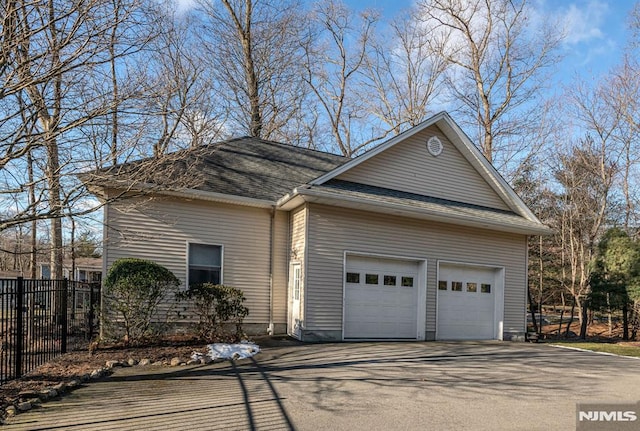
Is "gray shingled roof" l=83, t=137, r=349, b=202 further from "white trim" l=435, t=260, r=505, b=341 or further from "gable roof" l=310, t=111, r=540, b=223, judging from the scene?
"white trim" l=435, t=260, r=505, b=341

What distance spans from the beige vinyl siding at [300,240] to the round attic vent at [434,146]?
4.51 metres

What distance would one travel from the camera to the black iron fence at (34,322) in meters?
6.10

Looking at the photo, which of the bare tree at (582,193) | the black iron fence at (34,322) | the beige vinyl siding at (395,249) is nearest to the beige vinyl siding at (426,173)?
the beige vinyl siding at (395,249)

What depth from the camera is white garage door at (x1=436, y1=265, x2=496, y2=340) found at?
12.5 m

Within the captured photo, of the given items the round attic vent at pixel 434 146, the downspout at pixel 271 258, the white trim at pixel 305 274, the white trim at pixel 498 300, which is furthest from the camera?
the white trim at pixel 498 300

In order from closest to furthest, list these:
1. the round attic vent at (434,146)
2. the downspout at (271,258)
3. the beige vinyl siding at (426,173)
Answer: the downspout at (271,258)
the beige vinyl siding at (426,173)
the round attic vent at (434,146)

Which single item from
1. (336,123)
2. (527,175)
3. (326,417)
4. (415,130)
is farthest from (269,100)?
(326,417)

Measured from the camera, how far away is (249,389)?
6102 mm

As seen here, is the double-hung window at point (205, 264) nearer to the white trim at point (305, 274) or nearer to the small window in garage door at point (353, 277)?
the white trim at point (305, 274)

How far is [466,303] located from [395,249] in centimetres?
307

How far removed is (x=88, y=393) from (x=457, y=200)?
10785 millimetres

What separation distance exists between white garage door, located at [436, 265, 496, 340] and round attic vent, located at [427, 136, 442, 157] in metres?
3.35

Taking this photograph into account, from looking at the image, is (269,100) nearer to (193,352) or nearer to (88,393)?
(193,352)
